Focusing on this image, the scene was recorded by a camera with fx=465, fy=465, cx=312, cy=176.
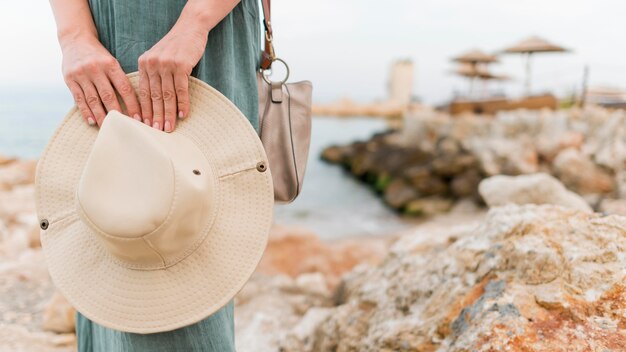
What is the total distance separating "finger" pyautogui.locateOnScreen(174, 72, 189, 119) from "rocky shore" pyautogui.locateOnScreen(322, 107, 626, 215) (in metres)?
9.63

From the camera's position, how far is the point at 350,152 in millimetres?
20719

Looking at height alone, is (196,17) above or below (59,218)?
above

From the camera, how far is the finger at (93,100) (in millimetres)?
1020

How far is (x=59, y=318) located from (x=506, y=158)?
12140mm

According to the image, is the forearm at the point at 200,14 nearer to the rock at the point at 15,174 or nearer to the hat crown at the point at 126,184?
the hat crown at the point at 126,184

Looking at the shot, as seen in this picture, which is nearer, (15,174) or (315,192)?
(15,174)

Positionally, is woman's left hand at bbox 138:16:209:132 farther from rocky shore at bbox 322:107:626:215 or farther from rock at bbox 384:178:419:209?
rock at bbox 384:178:419:209

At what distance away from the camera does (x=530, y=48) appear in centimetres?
1670

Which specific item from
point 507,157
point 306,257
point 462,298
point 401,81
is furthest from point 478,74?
point 401,81

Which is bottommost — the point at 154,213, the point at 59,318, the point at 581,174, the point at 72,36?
the point at 581,174

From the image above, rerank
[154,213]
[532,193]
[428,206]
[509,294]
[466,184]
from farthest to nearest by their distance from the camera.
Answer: [466,184] → [428,206] → [532,193] → [509,294] → [154,213]

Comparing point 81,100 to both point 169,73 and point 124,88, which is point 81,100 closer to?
point 124,88

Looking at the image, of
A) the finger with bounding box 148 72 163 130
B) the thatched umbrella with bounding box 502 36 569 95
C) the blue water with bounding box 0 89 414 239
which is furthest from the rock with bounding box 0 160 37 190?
the thatched umbrella with bounding box 502 36 569 95

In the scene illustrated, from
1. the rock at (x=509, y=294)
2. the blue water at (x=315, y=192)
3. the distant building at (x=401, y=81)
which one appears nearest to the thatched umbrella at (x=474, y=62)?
the blue water at (x=315, y=192)
